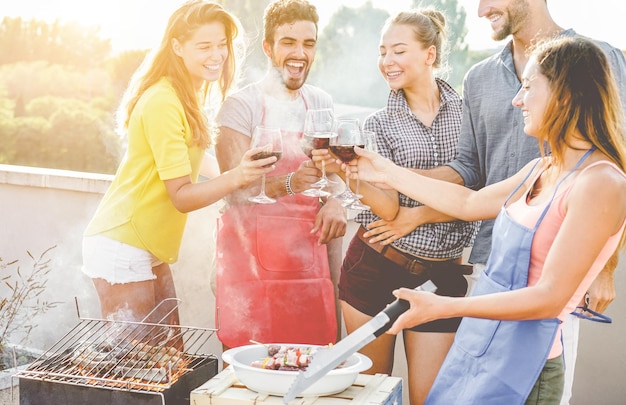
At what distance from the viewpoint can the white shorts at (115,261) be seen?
2.92 metres

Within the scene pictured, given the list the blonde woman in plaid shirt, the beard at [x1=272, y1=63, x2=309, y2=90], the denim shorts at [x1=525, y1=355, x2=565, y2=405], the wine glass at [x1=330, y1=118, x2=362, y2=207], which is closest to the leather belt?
the blonde woman in plaid shirt

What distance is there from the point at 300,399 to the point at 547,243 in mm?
857

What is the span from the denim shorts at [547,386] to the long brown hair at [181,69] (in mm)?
1619

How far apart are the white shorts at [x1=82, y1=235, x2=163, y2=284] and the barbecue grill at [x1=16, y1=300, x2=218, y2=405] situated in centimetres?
29

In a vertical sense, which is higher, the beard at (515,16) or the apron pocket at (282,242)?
the beard at (515,16)

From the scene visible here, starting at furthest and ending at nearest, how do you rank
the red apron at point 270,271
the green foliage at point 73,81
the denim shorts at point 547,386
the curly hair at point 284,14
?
1. the green foliage at point 73,81
2. the red apron at point 270,271
3. the curly hair at point 284,14
4. the denim shorts at point 547,386

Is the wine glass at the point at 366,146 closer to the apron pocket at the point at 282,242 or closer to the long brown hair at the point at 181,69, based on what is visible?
the apron pocket at the point at 282,242

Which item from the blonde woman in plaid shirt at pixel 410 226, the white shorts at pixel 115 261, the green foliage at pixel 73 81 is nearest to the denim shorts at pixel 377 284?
the blonde woman in plaid shirt at pixel 410 226

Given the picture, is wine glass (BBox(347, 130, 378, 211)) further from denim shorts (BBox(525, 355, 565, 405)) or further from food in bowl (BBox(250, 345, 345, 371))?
denim shorts (BBox(525, 355, 565, 405))

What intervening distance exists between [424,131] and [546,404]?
1291mm

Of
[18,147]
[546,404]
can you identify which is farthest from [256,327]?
[18,147]

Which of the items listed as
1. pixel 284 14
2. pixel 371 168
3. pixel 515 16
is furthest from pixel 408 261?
pixel 284 14

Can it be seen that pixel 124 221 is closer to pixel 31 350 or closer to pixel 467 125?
pixel 467 125

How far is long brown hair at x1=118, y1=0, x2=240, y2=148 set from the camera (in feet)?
9.64
